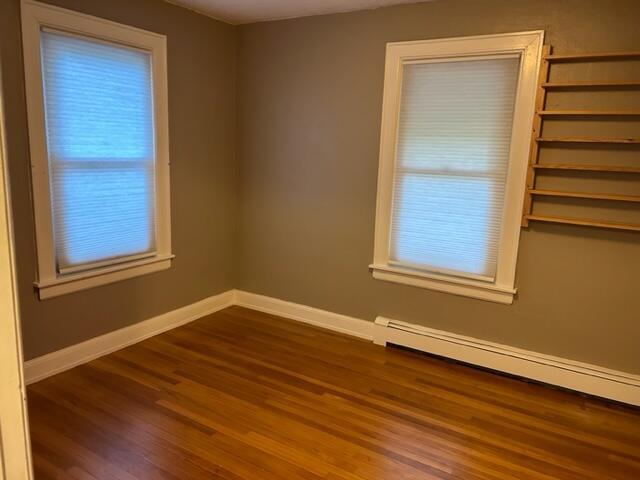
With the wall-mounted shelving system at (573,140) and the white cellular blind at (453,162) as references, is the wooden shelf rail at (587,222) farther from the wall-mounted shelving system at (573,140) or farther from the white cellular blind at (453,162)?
the white cellular blind at (453,162)

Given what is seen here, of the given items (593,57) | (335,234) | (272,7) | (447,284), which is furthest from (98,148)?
(593,57)

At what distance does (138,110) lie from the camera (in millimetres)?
3094

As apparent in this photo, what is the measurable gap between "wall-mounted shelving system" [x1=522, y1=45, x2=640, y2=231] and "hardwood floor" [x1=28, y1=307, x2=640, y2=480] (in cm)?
106

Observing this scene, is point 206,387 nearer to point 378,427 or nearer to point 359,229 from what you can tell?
point 378,427

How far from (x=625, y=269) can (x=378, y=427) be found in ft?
5.45

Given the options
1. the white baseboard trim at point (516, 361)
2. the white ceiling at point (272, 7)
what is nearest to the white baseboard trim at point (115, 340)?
the white baseboard trim at point (516, 361)

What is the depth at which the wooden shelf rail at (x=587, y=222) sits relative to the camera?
2566mm

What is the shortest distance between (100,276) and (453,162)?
7.91 feet

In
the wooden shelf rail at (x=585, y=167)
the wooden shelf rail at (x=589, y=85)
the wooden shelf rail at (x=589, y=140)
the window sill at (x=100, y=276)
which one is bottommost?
the window sill at (x=100, y=276)

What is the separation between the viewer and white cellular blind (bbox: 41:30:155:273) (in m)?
2.65

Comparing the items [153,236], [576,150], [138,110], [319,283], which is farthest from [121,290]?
[576,150]

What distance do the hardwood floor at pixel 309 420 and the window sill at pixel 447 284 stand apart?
1.64 feet

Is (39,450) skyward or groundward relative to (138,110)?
groundward

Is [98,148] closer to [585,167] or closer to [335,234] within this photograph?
[335,234]
